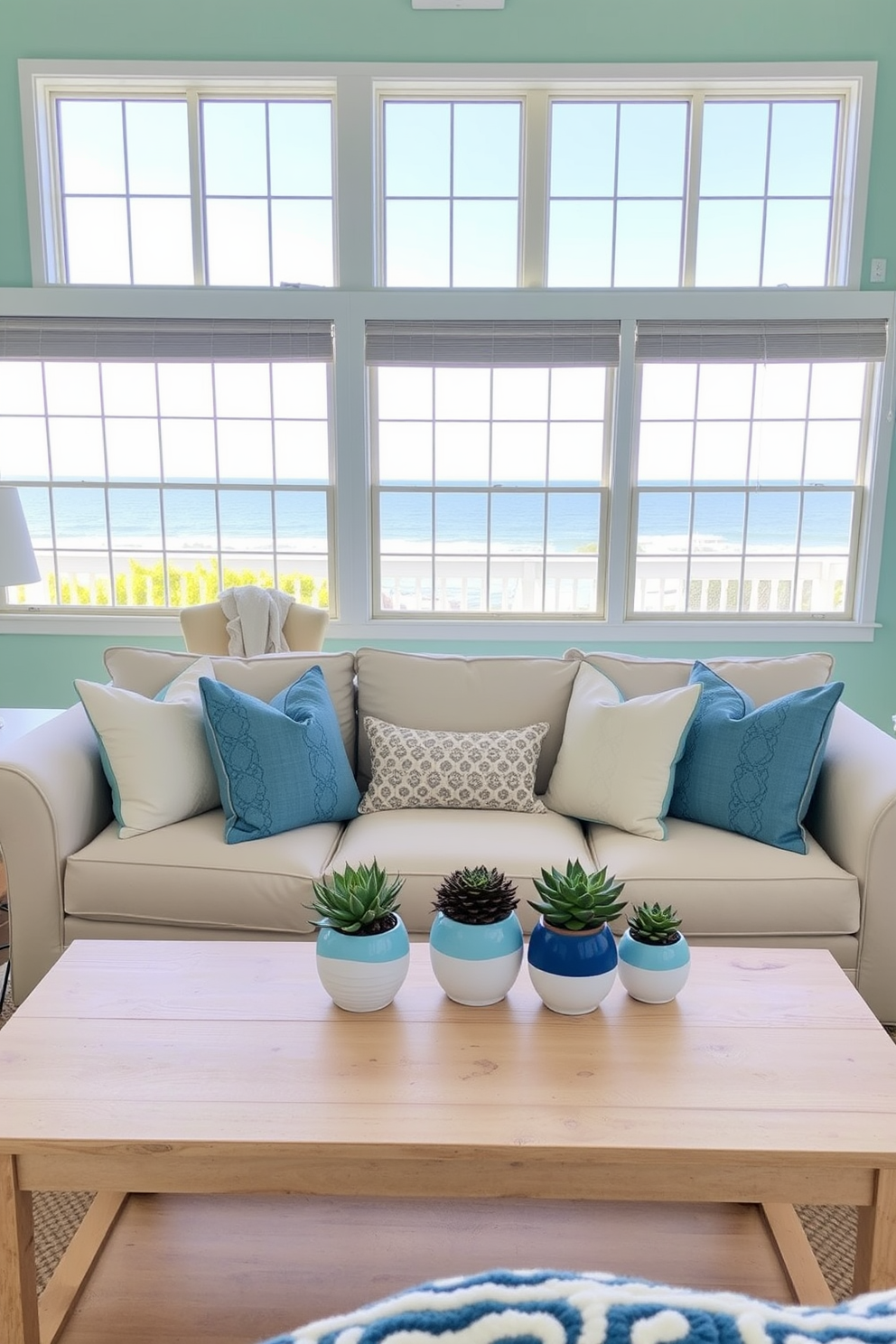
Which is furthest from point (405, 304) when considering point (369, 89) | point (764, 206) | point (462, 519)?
point (764, 206)

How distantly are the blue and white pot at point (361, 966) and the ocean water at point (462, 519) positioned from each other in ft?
11.0

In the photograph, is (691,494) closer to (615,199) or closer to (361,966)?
(615,199)

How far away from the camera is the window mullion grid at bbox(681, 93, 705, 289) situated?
4500mm

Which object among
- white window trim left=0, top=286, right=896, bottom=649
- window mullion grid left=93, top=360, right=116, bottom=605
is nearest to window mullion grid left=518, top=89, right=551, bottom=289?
white window trim left=0, top=286, right=896, bottom=649

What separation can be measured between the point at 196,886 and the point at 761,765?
157 centimetres

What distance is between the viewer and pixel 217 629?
4094 millimetres

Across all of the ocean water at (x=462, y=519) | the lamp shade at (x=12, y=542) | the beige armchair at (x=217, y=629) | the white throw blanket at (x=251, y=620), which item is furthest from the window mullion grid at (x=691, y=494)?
the lamp shade at (x=12, y=542)

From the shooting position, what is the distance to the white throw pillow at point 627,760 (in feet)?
9.00

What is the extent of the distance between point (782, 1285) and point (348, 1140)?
864 millimetres

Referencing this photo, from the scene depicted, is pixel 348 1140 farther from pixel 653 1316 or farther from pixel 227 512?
pixel 227 512

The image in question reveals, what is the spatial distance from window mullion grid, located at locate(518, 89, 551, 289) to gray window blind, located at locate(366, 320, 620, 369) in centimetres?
25

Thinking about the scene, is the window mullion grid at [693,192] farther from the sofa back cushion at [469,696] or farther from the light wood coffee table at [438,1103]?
the light wood coffee table at [438,1103]

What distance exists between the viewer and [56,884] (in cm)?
256

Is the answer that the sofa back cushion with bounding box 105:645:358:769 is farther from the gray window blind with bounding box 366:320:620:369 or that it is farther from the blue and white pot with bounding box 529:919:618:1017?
the gray window blind with bounding box 366:320:620:369
